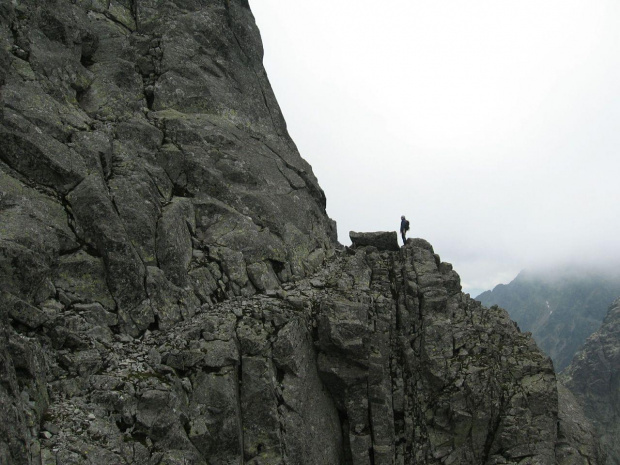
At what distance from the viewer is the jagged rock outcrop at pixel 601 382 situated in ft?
392

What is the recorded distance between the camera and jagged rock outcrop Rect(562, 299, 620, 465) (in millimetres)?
119500

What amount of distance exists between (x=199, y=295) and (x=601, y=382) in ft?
509

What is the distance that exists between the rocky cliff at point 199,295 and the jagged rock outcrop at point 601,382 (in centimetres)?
12215

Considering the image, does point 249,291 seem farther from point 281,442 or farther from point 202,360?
point 281,442

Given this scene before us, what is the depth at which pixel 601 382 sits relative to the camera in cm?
12825

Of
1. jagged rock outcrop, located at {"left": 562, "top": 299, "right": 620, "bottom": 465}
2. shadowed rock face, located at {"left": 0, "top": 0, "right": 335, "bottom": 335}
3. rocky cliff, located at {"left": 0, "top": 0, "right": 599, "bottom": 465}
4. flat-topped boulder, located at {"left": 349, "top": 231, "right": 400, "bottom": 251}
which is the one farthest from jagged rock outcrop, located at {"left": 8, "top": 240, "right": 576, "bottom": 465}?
jagged rock outcrop, located at {"left": 562, "top": 299, "right": 620, "bottom": 465}

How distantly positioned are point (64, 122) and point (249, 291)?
52.7 ft

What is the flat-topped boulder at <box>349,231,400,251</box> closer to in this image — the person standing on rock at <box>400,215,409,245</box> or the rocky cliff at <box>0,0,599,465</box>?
the rocky cliff at <box>0,0,599,465</box>

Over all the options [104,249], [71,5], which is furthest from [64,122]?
[71,5]

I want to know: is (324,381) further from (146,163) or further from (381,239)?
(146,163)

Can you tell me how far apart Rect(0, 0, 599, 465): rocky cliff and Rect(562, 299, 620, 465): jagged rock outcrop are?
401ft

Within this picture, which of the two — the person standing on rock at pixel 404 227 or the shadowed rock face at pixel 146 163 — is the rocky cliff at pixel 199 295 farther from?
the person standing on rock at pixel 404 227

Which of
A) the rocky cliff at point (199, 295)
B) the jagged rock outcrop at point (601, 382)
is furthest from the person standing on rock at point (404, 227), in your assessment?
the jagged rock outcrop at point (601, 382)

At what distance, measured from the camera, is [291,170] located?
3747 centimetres
